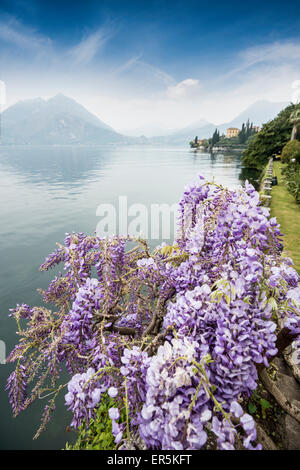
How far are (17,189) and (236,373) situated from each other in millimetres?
33310

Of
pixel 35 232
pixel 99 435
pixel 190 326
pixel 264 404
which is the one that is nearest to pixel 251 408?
pixel 264 404

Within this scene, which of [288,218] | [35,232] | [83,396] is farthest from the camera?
[35,232]

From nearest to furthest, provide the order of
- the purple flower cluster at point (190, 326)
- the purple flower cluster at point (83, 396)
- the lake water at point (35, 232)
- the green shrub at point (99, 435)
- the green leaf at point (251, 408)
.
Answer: the purple flower cluster at point (190, 326)
the purple flower cluster at point (83, 396)
the green shrub at point (99, 435)
the green leaf at point (251, 408)
the lake water at point (35, 232)

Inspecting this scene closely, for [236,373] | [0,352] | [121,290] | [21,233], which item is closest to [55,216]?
[21,233]

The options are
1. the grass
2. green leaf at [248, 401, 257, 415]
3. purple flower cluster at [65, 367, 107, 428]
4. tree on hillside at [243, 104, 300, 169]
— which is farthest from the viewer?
tree on hillside at [243, 104, 300, 169]

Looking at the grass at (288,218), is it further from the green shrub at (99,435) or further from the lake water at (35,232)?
the green shrub at (99,435)

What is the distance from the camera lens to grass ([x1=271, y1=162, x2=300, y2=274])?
27.7ft

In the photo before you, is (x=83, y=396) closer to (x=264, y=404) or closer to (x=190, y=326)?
(x=190, y=326)

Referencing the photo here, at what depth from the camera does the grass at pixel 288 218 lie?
Result: 8448 millimetres

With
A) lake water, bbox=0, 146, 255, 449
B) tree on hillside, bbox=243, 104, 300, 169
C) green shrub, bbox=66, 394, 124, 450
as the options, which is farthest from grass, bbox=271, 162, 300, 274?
tree on hillside, bbox=243, 104, 300, 169

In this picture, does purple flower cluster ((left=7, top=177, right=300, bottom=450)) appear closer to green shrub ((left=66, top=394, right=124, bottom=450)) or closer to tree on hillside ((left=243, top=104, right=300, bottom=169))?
green shrub ((left=66, top=394, right=124, bottom=450))

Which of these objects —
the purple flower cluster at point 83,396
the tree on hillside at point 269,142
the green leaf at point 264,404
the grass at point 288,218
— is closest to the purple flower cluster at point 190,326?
the purple flower cluster at point 83,396

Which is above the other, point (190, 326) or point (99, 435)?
point (190, 326)

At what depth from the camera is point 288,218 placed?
1205 centimetres
